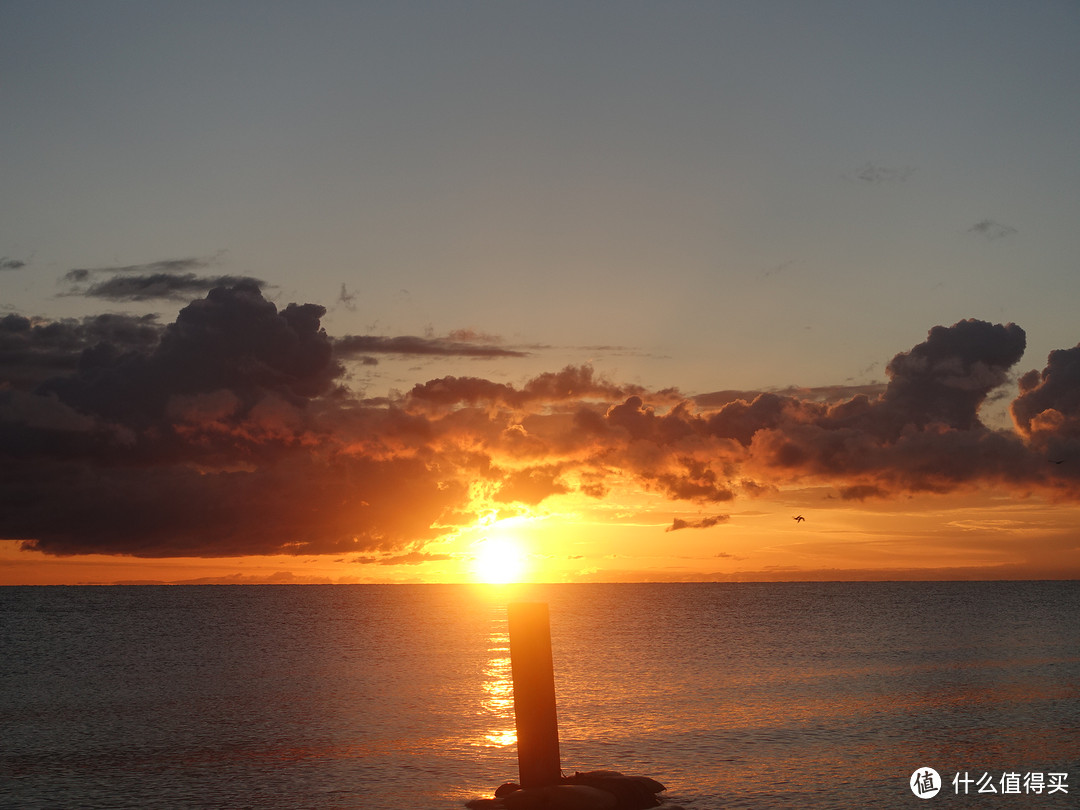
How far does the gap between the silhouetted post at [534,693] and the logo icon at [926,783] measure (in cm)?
1171

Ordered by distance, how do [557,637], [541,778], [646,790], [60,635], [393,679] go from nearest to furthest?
[541,778]
[646,790]
[393,679]
[557,637]
[60,635]

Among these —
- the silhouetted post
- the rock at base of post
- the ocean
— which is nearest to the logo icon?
the ocean

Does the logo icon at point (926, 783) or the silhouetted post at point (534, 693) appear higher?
the silhouetted post at point (534, 693)

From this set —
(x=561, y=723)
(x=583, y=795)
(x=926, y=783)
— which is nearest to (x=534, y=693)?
(x=583, y=795)

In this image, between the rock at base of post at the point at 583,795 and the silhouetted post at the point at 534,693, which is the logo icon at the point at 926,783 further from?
the silhouetted post at the point at 534,693

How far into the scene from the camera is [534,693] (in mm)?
22641

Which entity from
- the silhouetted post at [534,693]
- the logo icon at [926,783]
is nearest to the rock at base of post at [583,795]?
the silhouetted post at [534,693]

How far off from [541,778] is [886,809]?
1006cm

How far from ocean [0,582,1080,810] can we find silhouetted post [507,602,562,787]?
→ 431 cm

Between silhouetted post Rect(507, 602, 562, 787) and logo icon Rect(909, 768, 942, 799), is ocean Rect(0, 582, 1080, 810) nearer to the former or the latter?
logo icon Rect(909, 768, 942, 799)

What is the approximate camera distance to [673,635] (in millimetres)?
100375

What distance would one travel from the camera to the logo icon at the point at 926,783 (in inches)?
1082

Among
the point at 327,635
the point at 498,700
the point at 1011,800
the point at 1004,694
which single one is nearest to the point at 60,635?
the point at 327,635

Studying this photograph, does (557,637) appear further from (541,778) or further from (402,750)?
(541,778)
